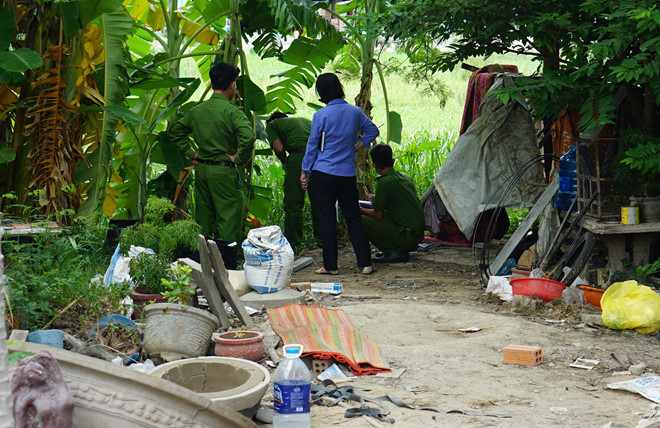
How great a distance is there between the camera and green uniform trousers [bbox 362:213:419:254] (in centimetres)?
827

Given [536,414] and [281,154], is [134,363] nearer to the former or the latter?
[536,414]

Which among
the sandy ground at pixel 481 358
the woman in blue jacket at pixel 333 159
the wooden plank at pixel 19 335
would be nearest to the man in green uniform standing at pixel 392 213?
the woman in blue jacket at pixel 333 159

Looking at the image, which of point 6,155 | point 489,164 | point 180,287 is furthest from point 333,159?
point 6,155

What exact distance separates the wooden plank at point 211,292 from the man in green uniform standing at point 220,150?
1424 mm

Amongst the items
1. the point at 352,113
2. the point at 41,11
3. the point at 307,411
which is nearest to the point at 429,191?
the point at 352,113

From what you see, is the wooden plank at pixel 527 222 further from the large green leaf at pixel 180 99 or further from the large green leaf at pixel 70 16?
the large green leaf at pixel 70 16

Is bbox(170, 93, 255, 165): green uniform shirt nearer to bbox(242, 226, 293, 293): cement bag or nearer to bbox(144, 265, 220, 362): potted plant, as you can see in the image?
bbox(242, 226, 293, 293): cement bag

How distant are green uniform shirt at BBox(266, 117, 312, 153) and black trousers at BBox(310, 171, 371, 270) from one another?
1.14m

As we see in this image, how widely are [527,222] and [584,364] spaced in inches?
103

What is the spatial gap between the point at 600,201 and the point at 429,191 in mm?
2807

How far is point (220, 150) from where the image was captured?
6.90 m

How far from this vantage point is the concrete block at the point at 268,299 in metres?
5.90

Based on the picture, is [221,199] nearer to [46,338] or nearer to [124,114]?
[124,114]

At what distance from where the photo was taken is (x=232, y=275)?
20.7 ft
